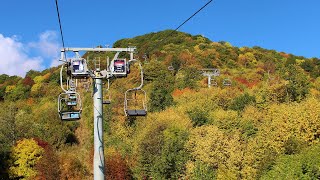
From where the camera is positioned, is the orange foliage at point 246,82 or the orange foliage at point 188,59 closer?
the orange foliage at point 246,82

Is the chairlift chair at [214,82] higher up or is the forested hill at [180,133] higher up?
the chairlift chair at [214,82]

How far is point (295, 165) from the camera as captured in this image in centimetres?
2914

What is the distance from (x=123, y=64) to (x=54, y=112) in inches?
2107

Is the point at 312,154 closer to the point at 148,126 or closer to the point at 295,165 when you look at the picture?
the point at 295,165

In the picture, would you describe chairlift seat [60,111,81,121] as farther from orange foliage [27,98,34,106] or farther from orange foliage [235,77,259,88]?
orange foliage [27,98,34,106]

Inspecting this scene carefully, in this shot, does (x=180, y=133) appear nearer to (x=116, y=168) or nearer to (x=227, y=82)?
(x=116, y=168)

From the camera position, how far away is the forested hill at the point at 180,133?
36.9 m

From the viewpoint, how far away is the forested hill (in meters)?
36.9

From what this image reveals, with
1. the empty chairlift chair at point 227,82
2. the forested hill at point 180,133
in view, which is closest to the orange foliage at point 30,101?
the forested hill at point 180,133

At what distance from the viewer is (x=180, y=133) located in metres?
45.6

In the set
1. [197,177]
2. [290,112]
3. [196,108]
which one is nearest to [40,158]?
[197,177]

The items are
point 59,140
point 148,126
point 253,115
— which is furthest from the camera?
point 59,140

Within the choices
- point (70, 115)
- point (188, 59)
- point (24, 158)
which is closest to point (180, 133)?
point (24, 158)

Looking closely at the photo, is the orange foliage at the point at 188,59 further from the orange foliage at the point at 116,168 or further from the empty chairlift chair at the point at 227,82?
the orange foliage at the point at 116,168
